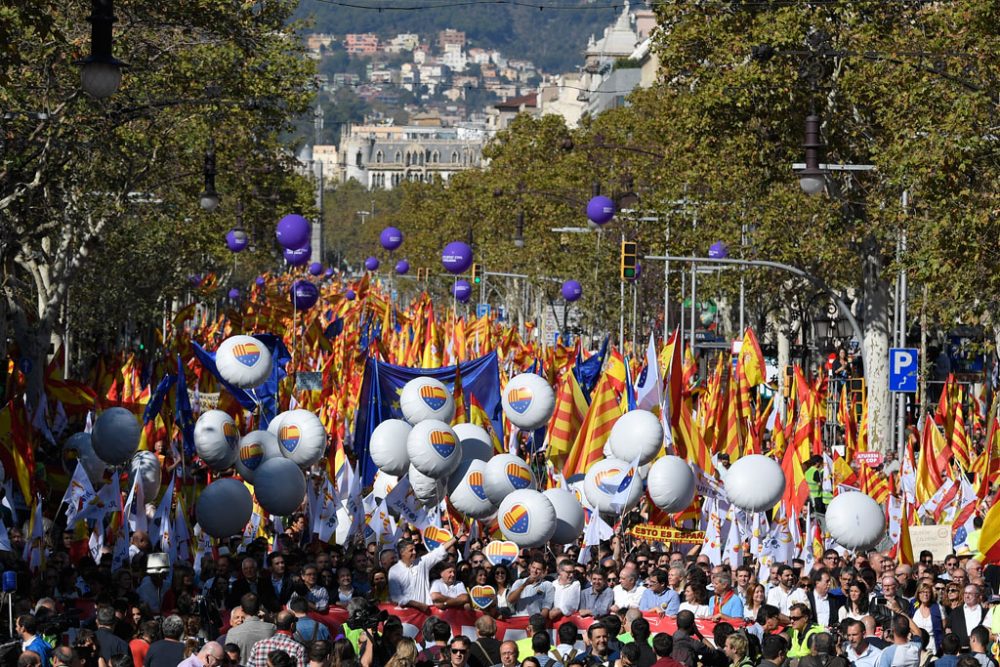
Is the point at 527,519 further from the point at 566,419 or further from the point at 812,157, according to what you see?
the point at 812,157

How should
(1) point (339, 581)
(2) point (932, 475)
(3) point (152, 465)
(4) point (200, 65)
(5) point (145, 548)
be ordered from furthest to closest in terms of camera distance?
(4) point (200, 65) → (2) point (932, 475) → (3) point (152, 465) → (5) point (145, 548) → (1) point (339, 581)

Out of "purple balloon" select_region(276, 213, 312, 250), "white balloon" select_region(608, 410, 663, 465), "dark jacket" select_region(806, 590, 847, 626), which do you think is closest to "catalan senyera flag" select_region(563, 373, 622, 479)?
"white balloon" select_region(608, 410, 663, 465)

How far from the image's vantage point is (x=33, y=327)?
3147cm

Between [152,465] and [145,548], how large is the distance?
82.2 inches

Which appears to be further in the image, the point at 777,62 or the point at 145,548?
the point at 777,62

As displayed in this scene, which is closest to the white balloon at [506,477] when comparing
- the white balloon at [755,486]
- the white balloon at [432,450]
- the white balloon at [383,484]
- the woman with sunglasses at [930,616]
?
the white balloon at [432,450]

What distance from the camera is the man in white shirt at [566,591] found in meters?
13.9

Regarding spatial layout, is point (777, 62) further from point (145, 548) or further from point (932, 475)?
point (145, 548)

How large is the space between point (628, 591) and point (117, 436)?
556cm

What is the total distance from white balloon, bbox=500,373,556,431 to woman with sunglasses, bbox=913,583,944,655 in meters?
7.88

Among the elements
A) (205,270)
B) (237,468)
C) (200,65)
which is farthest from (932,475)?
(205,270)

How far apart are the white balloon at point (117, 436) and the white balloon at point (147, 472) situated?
0.85ft

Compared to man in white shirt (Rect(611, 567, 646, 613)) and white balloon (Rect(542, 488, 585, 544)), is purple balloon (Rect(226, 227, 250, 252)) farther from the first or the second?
man in white shirt (Rect(611, 567, 646, 613))

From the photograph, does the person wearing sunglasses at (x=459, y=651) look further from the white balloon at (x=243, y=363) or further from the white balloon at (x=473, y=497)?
the white balloon at (x=243, y=363)
